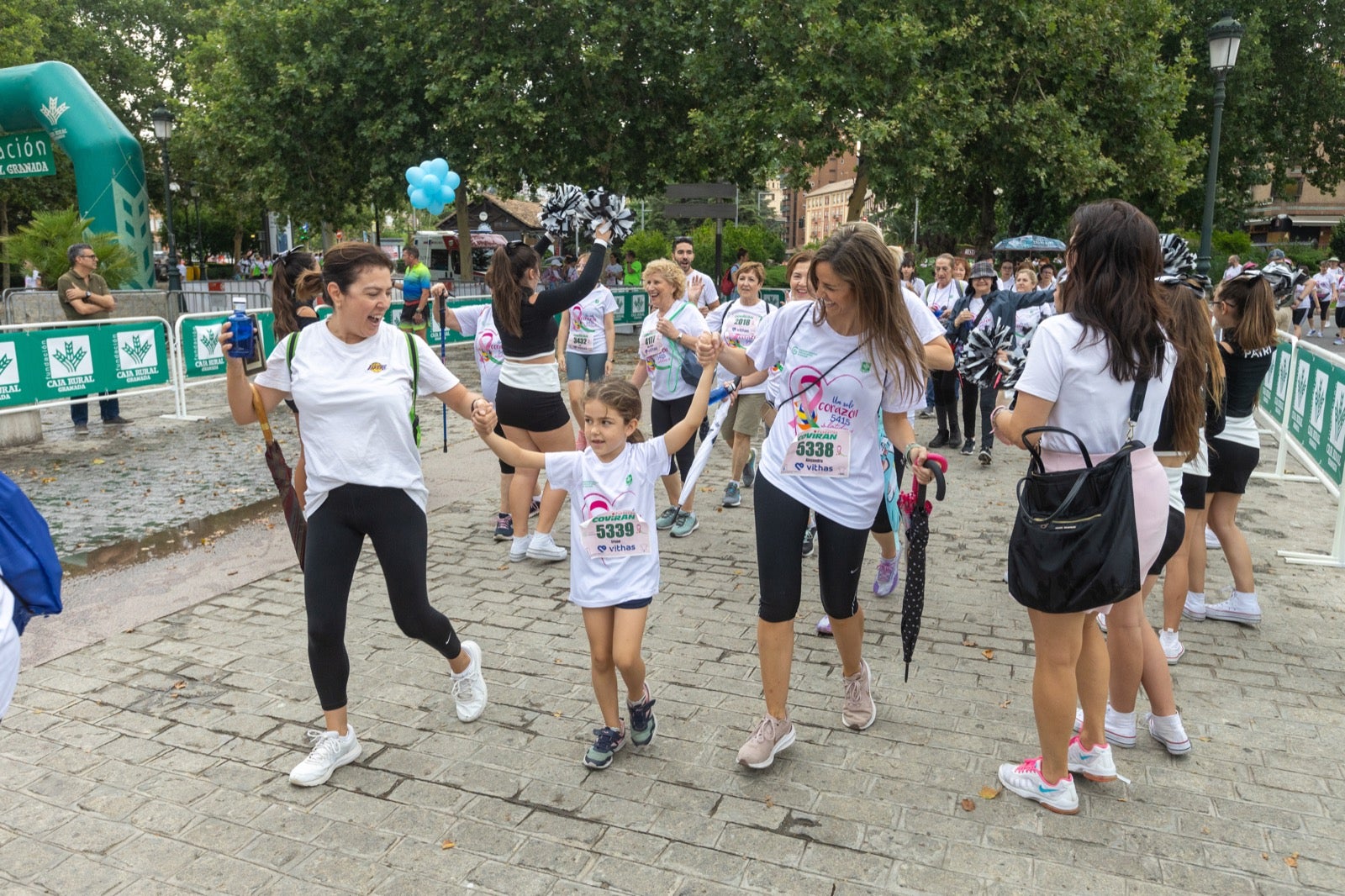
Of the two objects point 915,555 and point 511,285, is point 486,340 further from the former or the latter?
point 915,555

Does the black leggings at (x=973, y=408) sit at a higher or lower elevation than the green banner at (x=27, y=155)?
lower

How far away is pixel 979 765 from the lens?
3.68m

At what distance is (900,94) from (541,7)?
8.44 m

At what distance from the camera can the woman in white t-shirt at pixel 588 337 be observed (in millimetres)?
7891

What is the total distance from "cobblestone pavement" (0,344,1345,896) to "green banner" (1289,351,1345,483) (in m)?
1.89

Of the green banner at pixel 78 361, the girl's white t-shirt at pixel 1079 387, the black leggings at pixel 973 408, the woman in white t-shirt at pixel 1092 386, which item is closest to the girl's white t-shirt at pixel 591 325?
the black leggings at pixel 973 408

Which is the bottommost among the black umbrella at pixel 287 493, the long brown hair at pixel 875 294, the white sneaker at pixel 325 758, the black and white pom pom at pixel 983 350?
the white sneaker at pixel 325 758

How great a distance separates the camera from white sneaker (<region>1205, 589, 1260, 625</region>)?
5.13 meters

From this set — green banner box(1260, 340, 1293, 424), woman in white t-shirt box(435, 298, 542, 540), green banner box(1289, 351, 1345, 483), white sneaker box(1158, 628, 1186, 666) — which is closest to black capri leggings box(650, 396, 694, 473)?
woman in white t-shirt box(435, 298, 542, 540)

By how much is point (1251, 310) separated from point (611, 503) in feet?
10.8

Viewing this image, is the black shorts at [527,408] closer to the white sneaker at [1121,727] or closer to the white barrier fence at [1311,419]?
the white sneaker at [1121,727]

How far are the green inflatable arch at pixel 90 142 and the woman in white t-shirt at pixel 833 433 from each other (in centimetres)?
1591

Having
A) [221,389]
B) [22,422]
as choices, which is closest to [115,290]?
[221,389]

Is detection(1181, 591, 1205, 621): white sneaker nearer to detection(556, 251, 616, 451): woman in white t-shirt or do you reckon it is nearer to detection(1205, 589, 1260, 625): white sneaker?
detection(1205, 589, 1260, 625): white sneaker
